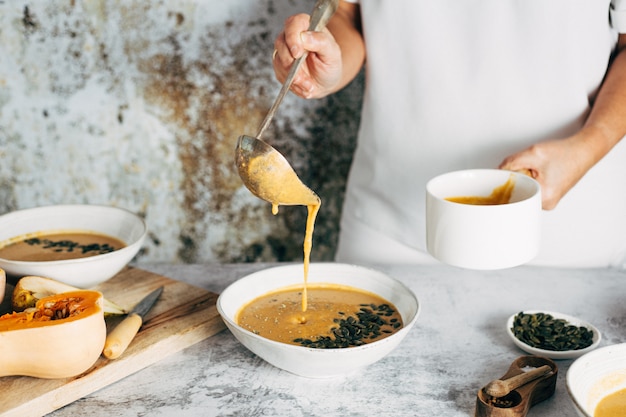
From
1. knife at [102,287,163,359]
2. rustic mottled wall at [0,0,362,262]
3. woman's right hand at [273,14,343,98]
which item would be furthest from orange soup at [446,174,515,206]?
rustic mottled wall at [0,0,362,262]

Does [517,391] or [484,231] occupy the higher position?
[484,231]

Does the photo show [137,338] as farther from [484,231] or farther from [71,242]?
[484,231]

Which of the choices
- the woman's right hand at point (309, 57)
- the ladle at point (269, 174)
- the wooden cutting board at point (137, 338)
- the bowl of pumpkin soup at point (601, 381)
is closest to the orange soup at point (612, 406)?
the bowl of pumpkin soup at point (601, 381)

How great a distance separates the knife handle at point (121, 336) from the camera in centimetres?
120

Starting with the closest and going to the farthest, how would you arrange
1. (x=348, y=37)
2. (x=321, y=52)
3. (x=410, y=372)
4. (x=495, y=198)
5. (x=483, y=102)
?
(x=410, y=372) < (x=495, y=198) < (x=321, y=52) < (x=483, y=102) < (x=348, y=37)

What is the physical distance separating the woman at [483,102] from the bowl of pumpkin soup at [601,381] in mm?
428

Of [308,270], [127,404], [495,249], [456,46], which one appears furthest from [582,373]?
[456,46]

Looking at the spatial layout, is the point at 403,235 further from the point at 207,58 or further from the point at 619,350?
the point at 207,58

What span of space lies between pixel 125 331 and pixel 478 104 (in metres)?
0.98

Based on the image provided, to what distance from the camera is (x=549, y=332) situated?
1312mm

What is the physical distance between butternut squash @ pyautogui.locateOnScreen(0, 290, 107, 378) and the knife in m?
0.03

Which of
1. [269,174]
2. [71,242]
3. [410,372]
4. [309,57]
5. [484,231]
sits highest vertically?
[309,57]

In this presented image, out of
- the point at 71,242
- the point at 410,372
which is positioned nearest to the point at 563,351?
the point at 410,372

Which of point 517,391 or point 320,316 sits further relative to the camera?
point 320,316
